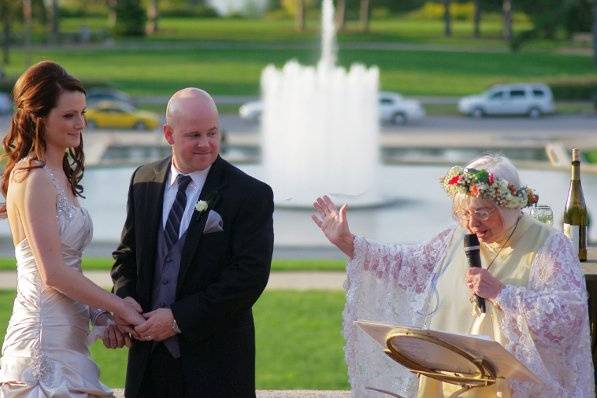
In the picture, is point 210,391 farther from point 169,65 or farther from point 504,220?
point 169,65

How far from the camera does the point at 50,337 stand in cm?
528

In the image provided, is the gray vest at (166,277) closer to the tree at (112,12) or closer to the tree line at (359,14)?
the tree line at (359,14)

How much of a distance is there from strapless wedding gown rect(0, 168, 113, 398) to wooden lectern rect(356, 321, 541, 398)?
1.11 metres

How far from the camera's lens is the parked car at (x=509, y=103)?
45.0m

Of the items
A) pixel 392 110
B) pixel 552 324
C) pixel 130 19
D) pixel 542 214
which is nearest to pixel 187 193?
pixel 552 324

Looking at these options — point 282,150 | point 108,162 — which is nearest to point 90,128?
point 108,162

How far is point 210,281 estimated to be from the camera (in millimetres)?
5316

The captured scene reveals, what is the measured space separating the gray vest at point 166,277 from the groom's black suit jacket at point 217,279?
2cm

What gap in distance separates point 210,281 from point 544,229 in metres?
1.30

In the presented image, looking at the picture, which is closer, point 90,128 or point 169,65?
point 90,128

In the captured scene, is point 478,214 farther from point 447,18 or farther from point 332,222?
point 447,18

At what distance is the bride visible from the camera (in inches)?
204

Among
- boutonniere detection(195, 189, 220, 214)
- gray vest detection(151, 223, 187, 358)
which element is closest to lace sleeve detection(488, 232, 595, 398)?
boutonniere detection(195, 189, 220, 214)

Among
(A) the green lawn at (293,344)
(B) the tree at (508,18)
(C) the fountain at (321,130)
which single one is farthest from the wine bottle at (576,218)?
(B) the tree at (508,18)
